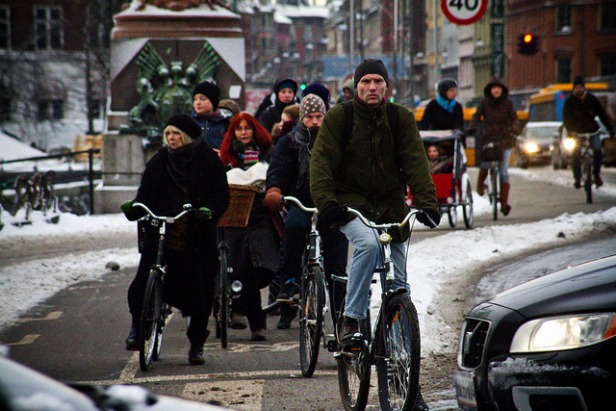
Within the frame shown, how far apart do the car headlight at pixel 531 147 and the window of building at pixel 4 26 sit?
3342 cm

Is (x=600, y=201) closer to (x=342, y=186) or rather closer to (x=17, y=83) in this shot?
(x=342, y=186)

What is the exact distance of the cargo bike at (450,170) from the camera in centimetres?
1633

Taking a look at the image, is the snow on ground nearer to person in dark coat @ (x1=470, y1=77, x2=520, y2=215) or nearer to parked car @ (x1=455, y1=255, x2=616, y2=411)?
person in dark coat @ (x1=470, y1=77, x2=520, y2=215)

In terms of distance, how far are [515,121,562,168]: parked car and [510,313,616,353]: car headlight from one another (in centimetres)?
3645

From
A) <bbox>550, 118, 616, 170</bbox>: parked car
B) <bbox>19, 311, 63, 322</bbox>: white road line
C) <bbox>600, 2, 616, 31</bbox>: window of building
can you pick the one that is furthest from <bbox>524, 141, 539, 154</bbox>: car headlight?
<bbox>600, 2, 616, 31</bbox>: window of building

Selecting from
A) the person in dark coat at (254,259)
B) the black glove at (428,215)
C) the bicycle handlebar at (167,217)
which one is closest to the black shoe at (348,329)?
the black glove at (428,215)

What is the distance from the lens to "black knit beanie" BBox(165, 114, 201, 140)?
27.8 feet

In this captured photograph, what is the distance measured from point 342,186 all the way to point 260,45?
6837 inches

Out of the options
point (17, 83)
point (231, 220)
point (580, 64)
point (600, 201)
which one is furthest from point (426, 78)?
point (231, 220)

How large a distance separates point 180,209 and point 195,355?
965 mm

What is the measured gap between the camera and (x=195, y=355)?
836cm

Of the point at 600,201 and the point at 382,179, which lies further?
the point at 600,201

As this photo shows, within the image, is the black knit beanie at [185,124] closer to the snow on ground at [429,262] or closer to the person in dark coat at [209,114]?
the snow on ground at [429,262]

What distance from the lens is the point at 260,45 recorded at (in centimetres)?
17875
